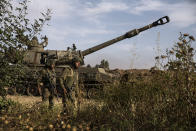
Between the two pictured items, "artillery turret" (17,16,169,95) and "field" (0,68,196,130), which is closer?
"field" (0,68,196,130)

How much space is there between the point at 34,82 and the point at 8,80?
786cm

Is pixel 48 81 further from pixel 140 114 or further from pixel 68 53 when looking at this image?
pixel 140 114

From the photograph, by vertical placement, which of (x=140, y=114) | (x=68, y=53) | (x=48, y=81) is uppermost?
(x=68, y=53)

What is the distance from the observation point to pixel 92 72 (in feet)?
41.3

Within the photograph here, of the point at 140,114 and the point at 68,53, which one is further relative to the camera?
the point at 68,53

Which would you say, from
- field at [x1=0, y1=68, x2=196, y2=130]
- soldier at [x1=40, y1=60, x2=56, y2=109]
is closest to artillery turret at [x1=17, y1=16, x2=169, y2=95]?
soldier at [x1=40, y1=60, x2=56, y2=109]

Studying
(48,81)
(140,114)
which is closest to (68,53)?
(48,81)

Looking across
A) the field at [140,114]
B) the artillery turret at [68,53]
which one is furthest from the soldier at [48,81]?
the field at [140,114]

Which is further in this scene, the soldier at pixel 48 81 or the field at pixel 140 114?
the soldier at pixel 48 81

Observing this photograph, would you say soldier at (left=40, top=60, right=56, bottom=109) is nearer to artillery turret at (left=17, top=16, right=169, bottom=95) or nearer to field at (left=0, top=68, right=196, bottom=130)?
artillery turret at (left=17, top=16, right=169, bottom=95)

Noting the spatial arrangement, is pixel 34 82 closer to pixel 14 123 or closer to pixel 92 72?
pixel 92 72

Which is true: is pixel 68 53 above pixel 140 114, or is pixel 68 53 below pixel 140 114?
above

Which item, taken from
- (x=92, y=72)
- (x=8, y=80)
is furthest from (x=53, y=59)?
(x=92, y=72)

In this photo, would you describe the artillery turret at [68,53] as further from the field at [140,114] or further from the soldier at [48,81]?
the field at [140,114]
